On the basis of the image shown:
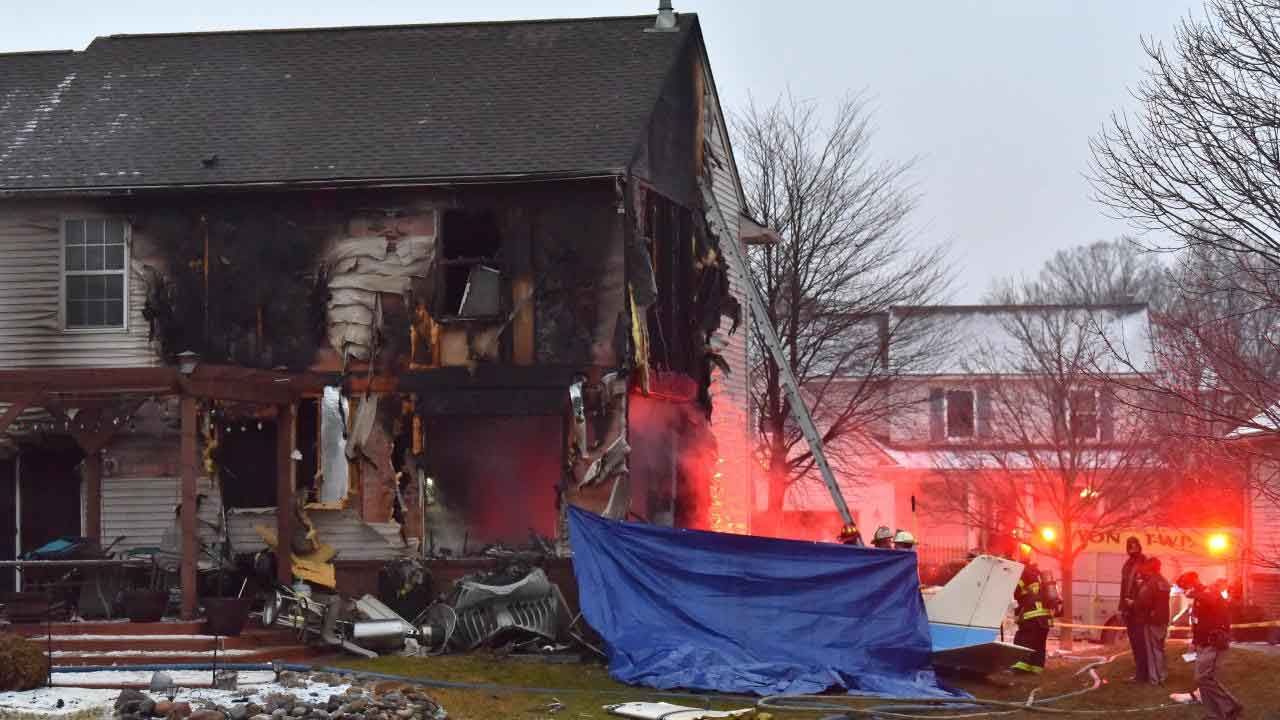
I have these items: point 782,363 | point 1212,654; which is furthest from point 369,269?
point 1212,654

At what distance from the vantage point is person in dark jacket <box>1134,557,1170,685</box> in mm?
19031

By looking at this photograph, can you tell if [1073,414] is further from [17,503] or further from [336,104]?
[17,503]

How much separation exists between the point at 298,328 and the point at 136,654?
18.7 ft

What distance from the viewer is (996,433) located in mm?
37625

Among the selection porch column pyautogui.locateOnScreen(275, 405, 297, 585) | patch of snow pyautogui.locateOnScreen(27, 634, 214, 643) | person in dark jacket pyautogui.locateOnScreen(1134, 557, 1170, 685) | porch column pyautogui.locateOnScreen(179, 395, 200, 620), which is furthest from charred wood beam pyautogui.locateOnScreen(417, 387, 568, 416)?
person in dark jacket pyautogui.locateOnScreen(1134, 557, 1170, 685)

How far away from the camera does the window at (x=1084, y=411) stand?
3447 cm

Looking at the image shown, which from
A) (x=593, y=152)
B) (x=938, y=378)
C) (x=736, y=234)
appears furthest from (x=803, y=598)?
(x=938, y=378)

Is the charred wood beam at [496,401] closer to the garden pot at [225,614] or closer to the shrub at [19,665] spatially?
the garden pot at [225,614]

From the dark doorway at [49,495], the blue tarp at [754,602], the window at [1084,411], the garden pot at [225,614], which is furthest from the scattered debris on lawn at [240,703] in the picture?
the window at [1084,411]

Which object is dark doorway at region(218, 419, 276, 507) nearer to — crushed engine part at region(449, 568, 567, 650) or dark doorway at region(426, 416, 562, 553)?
dark doorway at region(426, 416, 562, 553)

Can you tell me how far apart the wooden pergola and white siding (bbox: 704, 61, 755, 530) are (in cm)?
748

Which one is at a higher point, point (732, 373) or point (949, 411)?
point (732, 373)

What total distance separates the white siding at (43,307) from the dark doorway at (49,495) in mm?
1282

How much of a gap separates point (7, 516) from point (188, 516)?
201 inches
